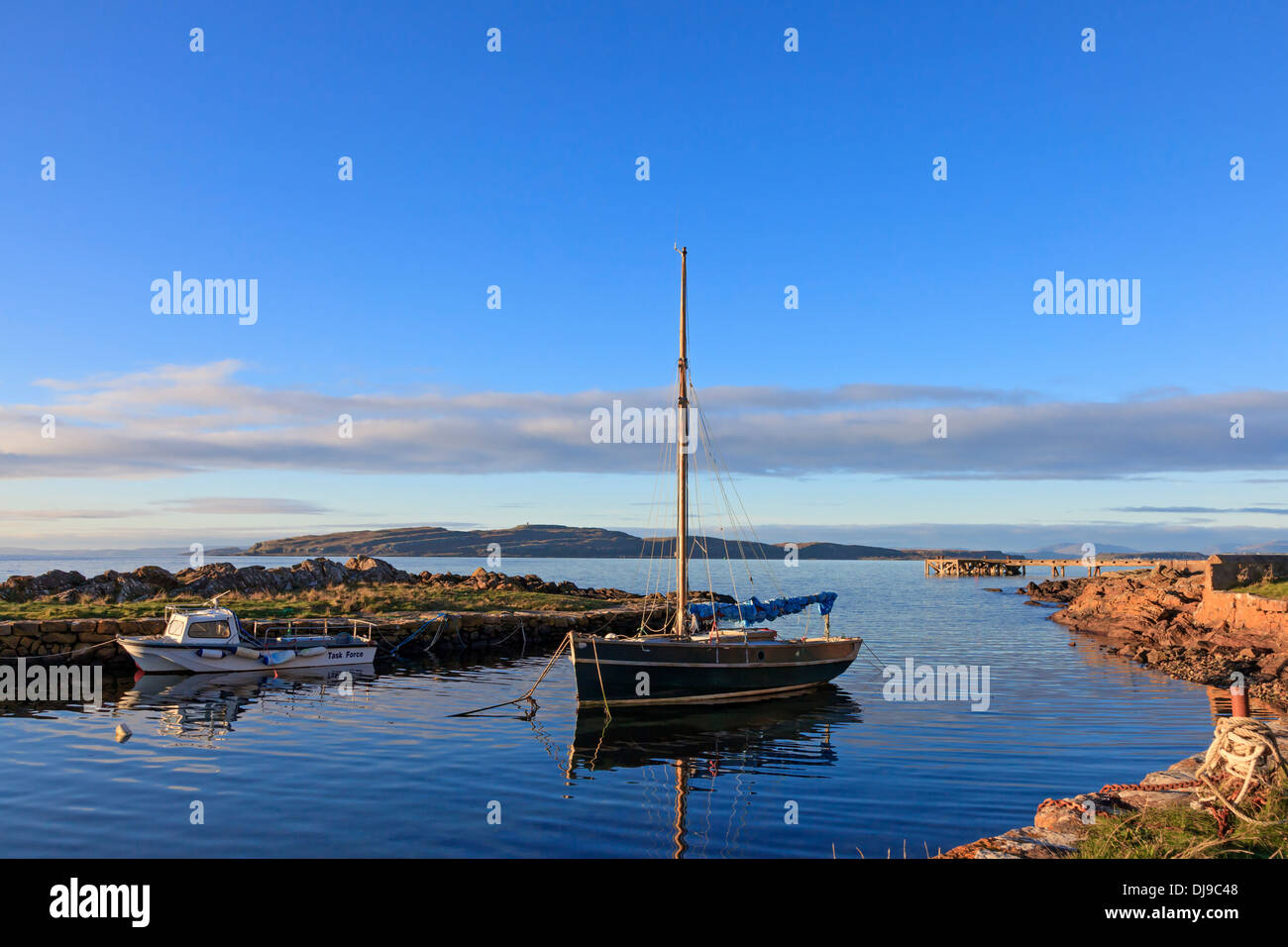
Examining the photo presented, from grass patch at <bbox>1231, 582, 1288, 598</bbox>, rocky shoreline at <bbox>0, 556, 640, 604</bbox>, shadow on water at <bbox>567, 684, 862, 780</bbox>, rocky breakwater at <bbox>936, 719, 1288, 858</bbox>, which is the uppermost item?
grass patch at <bbox>1231, 582, 1288, 598</bbox>

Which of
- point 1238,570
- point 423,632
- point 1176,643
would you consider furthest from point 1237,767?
point 1238,570

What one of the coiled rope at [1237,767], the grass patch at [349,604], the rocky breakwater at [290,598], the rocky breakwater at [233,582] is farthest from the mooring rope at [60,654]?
the coiled rope at [1237,767]

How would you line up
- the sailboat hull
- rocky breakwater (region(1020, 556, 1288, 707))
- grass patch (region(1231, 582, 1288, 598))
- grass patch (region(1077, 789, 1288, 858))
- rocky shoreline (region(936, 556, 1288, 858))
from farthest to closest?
1. grass patch (region(1231, 582, 1288, 598))
2. rocky breakwater (region(1020, 556, 1288, 707))
3. the sailboat hull
4. rocky shoreline (region(936, 556, 1288, 858))
5. grass patch (region(1077, 789, 1288, 858))

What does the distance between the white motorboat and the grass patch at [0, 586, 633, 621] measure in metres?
6.37

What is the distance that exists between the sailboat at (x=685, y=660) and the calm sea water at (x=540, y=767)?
0.87m

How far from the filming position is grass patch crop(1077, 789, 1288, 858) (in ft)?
30.7

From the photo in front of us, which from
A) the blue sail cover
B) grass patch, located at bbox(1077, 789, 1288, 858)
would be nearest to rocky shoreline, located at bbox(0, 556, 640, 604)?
the blue sail cover

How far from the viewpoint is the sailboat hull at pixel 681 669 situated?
28.7m

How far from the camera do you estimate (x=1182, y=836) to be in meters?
9.98

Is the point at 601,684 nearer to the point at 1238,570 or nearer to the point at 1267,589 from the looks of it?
the point at 1267,589

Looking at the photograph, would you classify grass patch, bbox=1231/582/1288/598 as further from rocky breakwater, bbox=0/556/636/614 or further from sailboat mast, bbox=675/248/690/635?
rocky breakwater, bbox=0/556/636/614
